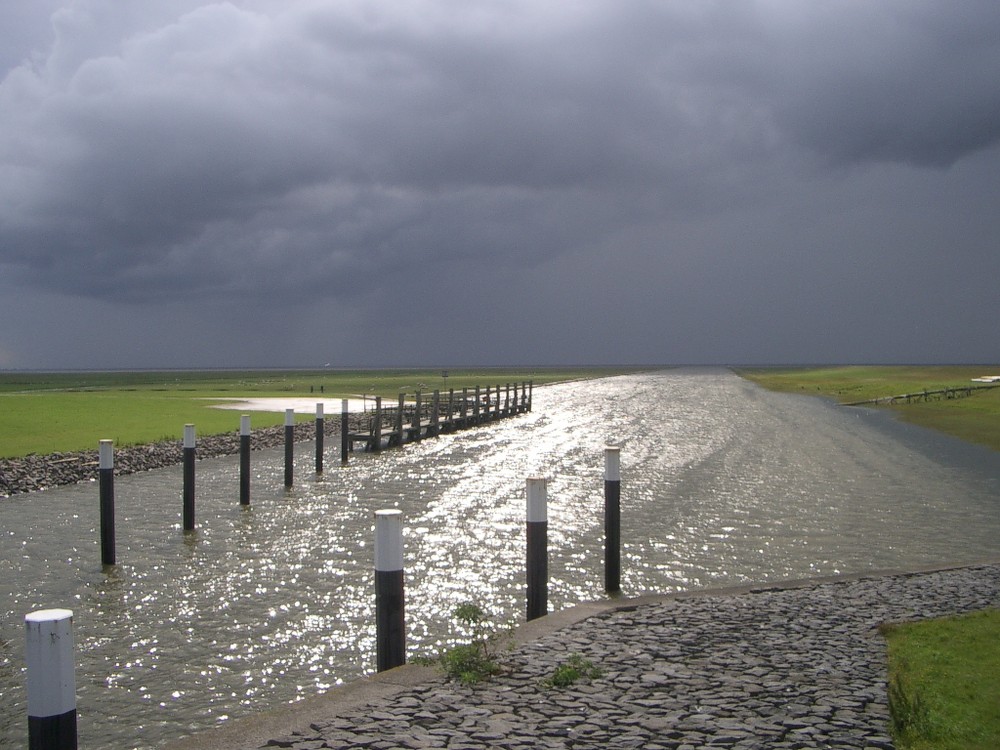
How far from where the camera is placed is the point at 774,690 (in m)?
6.02

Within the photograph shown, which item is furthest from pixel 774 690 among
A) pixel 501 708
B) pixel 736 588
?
pixel 736 588

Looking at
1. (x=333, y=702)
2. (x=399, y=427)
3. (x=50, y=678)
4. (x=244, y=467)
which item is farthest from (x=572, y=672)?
(x=399, y=427)

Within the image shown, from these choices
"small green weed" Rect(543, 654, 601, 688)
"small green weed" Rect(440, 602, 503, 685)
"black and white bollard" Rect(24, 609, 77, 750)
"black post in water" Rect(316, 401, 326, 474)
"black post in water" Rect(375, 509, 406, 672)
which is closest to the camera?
"black and white bollard" Rect(24, 609, 77, 750)

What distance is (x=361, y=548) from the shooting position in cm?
1416

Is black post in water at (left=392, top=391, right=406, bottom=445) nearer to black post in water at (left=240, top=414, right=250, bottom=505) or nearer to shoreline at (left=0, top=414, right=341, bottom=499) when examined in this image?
shoreline at (left=0, top=414, right=341, bottom=499)

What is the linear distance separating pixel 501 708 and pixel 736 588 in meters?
4.81

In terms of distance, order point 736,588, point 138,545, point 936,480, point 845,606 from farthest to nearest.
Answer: point 936,480, point 138,545, point 736,588, point 845,606

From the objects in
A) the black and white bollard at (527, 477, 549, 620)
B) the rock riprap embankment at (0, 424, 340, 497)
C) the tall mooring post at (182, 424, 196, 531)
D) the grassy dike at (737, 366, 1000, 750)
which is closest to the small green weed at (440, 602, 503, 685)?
the black and white bollard at (527, 477, 549, 620)

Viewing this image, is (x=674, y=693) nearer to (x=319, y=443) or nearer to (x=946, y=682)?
(x=946, y=682)

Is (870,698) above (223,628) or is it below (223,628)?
above

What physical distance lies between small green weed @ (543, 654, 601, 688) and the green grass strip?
2.06m

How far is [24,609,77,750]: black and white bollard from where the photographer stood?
175 inches

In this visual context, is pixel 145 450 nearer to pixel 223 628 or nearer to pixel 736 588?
pixel 223 628

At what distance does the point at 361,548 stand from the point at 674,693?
8948mm
